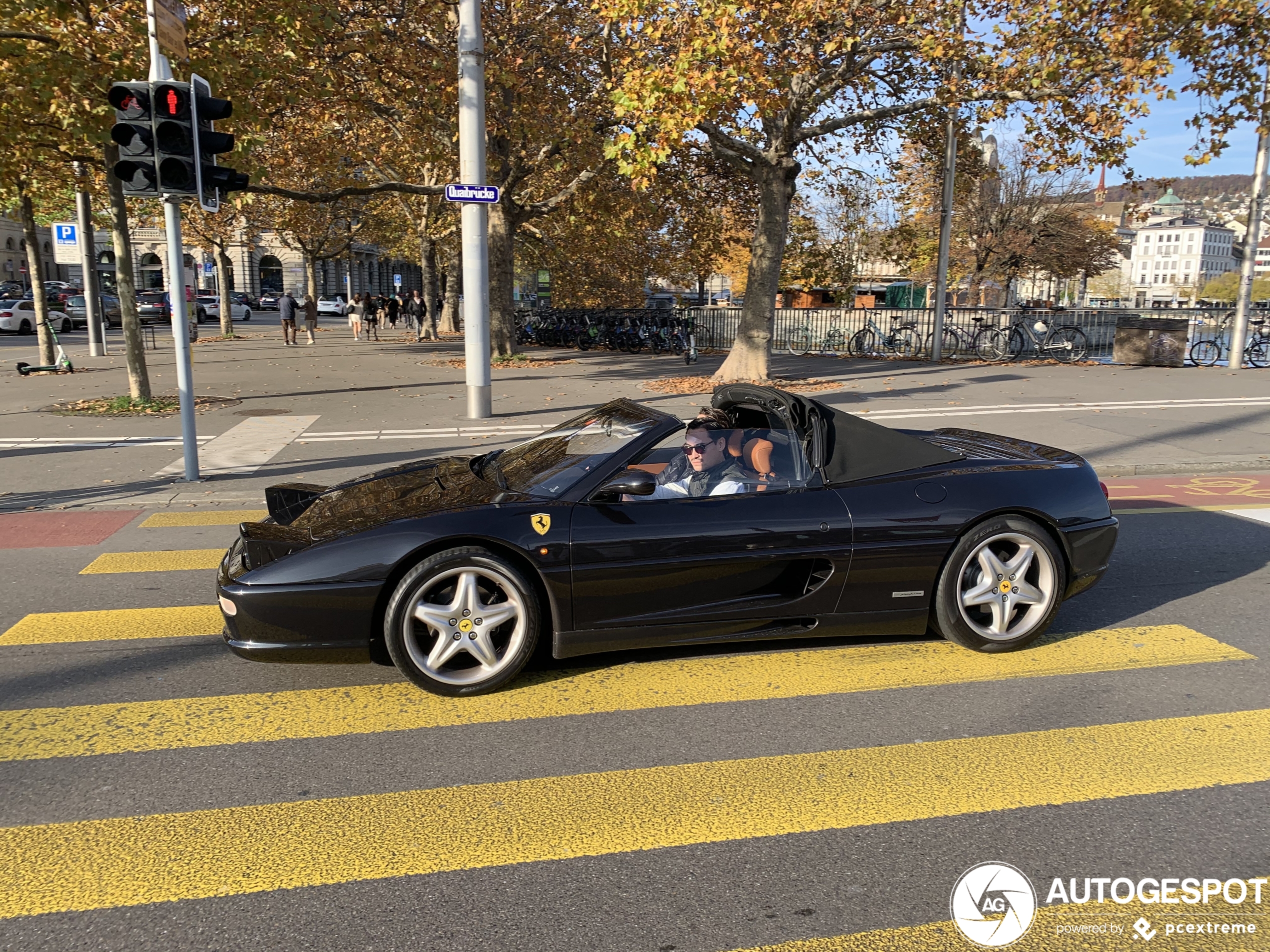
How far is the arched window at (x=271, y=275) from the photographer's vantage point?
81.5 meters

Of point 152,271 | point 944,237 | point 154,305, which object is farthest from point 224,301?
point 152,271

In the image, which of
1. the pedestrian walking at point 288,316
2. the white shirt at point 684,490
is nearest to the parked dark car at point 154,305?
the pedestrian walking at point 288,316

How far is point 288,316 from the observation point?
31.2 meters

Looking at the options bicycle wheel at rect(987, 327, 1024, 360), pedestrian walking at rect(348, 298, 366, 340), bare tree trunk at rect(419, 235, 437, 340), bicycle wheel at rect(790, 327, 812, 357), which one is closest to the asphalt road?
bicycle wheel at rect(987, 327, 1024, 360)

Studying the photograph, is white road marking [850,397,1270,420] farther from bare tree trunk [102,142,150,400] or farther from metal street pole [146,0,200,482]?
bare tree trunk [102,142,150,400]

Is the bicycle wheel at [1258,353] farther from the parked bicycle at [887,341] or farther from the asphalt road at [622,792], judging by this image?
the asphalt road at [622,792]

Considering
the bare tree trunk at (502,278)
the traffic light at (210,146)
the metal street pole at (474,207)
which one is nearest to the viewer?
the traffic light at (210,146)

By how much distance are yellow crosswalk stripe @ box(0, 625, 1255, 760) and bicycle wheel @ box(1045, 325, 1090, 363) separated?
61.1ft

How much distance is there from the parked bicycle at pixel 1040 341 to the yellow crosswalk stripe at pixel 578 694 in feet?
61.3

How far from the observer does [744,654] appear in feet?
15.2

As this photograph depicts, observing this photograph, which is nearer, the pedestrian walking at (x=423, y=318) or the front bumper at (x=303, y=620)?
the front bumper at (x=303, y=620)

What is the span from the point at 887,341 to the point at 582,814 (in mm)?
23092

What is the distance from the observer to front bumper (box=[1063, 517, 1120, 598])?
182 inches

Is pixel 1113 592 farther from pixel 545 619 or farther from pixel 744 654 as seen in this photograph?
pixel 545 619
